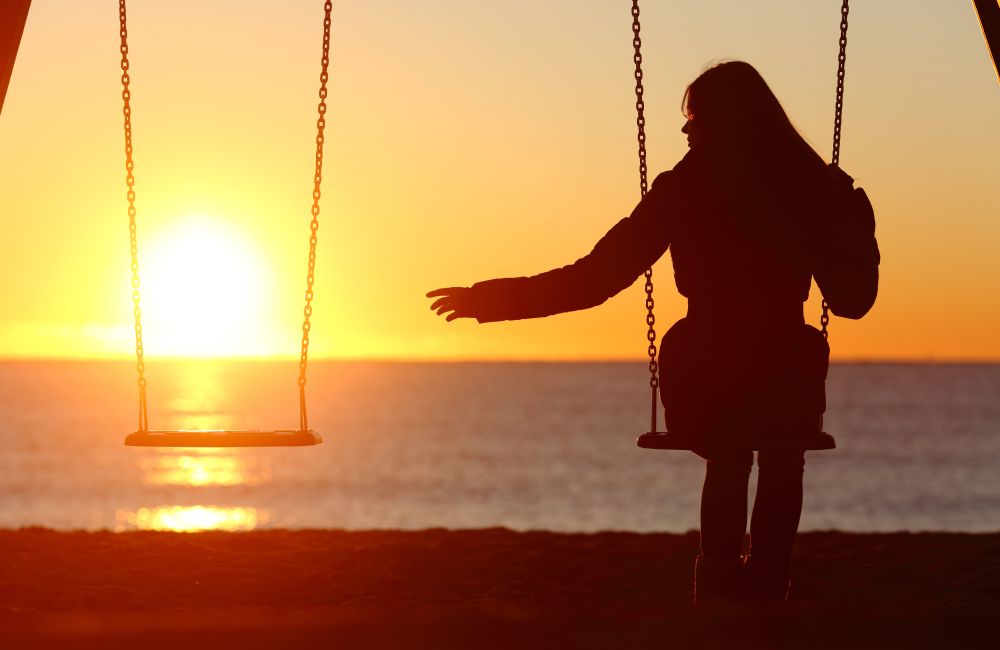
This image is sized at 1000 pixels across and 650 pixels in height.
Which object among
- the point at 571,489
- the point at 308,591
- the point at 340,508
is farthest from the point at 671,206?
the point at 571,489

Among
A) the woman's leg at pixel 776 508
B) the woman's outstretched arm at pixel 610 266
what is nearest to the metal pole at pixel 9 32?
the woman's outstretched arm at pixel 610 266

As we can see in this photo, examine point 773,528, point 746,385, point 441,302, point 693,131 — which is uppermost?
point 693,131

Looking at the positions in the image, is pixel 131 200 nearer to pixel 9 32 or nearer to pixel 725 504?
pixel 9 32

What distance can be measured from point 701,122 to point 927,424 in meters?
86.7

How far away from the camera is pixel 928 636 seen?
8.00 ft

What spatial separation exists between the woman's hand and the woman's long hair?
3.08 ft

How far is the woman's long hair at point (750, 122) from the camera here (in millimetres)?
4898

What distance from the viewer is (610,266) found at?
4934mm

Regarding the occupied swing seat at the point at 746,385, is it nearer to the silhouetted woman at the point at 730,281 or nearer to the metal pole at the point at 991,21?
the silhouetted woman at the point at 730,281

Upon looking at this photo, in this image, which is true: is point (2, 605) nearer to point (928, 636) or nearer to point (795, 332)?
point (795, 332)

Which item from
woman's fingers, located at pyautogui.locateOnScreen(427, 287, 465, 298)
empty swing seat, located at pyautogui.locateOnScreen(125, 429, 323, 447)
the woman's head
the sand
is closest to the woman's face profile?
the woman's head

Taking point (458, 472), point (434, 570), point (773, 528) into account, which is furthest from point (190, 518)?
point (773, 528)

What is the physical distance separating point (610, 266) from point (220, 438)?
5.94ft

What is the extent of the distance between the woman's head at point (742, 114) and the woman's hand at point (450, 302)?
0.91 meters
